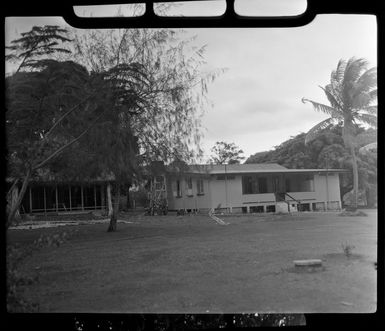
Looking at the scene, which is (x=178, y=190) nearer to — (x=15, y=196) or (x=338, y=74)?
(x=15, y=196)

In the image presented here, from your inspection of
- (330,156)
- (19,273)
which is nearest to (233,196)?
(330,156)

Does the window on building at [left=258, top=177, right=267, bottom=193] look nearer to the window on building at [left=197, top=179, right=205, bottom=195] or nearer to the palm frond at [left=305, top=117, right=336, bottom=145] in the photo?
the window on building at [left=197, top=179, right=205, bottom=195]

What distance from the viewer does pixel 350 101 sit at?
2.77m

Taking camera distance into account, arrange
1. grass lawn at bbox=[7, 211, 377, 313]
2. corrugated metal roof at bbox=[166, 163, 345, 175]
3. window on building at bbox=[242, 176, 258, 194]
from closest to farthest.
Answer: grass lawn at bbox=[7, 211, 377, 313], corrugated metal roof at bbox=[166, 163, 345, 175], window on building at bbox=[242, 176, 258, 194]

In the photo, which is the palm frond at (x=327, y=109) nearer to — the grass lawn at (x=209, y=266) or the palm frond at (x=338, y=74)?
the palm frond at (x=338, y=74)

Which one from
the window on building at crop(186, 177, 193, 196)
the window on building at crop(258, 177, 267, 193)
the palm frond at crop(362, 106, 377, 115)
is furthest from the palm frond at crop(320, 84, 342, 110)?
the window on building at crop(186, 177, 193, 196)

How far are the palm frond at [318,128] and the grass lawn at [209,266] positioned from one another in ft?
2.05

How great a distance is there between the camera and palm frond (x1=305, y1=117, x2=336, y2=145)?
2815 mm

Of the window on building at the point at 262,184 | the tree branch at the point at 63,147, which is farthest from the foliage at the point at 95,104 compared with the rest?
the window on building at the point at 262,184

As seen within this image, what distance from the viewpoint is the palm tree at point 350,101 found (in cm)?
238

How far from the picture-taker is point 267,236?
4047 millimetres

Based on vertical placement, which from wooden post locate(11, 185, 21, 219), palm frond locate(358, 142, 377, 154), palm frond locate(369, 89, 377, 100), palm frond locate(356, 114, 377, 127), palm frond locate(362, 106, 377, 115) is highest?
palm frond locate(369, 89, 377, 100)

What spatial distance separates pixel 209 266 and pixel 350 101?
5.75 ft

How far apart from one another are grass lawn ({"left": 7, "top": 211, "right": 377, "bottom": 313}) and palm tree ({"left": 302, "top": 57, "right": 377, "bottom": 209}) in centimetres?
56
